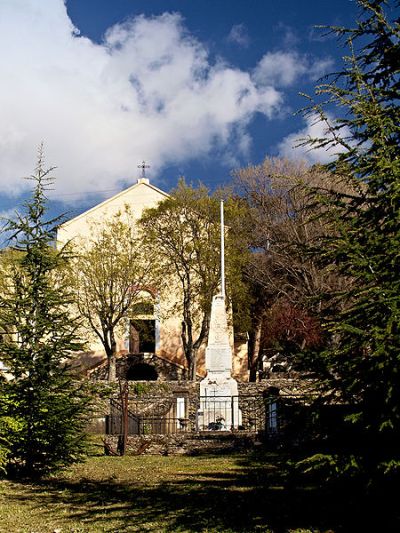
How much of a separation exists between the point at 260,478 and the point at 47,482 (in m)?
4.13

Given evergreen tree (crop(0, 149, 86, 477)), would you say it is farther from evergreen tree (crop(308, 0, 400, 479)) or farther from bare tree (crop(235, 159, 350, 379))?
bare tree (crop(235, 159, 350, 379))

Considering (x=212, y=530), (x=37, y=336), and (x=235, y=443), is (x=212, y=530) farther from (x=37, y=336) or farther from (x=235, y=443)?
(x=235, y=443)

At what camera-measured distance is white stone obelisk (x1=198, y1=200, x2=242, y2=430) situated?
18.2 m

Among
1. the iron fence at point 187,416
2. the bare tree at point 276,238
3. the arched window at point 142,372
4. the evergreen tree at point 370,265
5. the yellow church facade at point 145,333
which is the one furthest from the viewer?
the arched window at point 142,372

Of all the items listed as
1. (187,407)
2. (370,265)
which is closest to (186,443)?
(187,407)

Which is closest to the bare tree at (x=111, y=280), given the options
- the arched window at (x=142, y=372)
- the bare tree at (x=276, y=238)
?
the arched window at (x=142, y=372)

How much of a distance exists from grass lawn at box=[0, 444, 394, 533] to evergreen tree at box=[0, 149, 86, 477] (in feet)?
2.27

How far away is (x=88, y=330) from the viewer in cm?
3011

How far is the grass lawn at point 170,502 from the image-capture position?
682 cm

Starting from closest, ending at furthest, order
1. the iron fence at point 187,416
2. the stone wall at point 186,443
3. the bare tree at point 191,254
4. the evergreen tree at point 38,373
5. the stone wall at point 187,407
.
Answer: the evergreen tree at point 38,373 < the stone wall at point 186,443 < the iron fence at point 187,416 < the stone wall at point 187,407 < the bare tree at point 191,254

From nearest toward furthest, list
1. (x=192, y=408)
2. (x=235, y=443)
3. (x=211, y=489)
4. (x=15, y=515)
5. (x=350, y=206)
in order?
(x=350, y=206)
(x=15, y=515)
(x=211, y=489)
(x=235, y=443)
(x=192, y=408)

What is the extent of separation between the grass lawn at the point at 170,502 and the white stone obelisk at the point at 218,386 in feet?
18.8

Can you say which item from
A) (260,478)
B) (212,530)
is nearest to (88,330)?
(260,478)

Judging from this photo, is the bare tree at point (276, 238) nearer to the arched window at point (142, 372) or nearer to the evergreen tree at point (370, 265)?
the arched window at point (142, 372)
